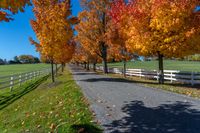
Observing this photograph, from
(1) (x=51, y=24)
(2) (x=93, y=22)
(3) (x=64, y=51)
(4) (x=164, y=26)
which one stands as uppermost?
(2) (x=93, y=22)

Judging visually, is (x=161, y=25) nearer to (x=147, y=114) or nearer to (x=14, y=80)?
(x=147, y=114)

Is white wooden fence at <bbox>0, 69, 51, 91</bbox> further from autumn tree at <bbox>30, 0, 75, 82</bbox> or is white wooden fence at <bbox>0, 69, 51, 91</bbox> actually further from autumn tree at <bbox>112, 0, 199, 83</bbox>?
autumn tree at <bbox>112, 0, 199, 83</bbox>

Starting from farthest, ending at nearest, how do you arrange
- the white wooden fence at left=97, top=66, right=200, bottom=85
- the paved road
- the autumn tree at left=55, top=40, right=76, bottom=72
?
the autumn tree at left=55, top=40, right=76, bottom=72 < the white wooden fence at left=97, top=66, right=200, bottom=85 < the paved road

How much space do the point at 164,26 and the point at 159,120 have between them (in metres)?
9.74

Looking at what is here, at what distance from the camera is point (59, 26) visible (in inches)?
824

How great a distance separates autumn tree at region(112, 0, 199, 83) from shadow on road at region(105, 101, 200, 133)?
7.73 m

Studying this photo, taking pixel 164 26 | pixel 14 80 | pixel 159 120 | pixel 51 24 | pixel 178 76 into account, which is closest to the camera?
pixel 159 120

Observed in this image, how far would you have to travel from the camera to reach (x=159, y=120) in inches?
305

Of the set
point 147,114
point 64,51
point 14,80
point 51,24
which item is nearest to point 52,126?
point 147,114

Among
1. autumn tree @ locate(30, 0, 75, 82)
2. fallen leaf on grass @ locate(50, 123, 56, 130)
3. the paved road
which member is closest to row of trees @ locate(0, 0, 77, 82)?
autumn tree @ locate(30, 0, 75, 82)

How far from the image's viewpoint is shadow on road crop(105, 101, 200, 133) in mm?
6938

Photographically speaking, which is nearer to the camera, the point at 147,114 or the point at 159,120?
the point at 159,120

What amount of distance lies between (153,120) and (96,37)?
29.7 meters

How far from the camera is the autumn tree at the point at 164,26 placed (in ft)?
53.1
